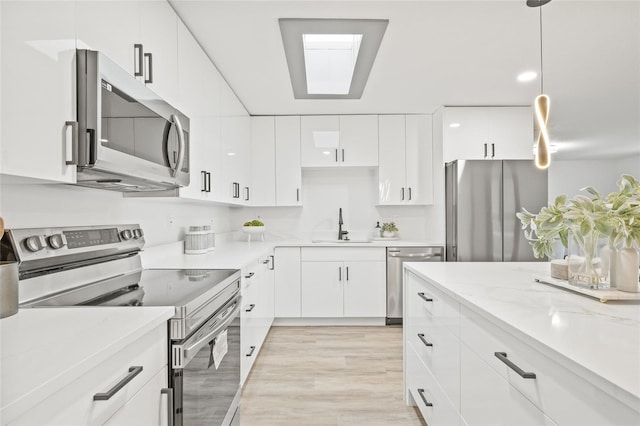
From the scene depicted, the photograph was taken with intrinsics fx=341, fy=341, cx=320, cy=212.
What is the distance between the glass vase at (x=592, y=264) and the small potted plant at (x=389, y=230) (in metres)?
2.70

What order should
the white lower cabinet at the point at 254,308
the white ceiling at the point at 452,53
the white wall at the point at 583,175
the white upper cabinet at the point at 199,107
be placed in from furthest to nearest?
1. the white wall at the point at 583,175
2. the white lower cabinet at the point at 254,308
3. the white upper cabinet at the point at 199,107
4. the white ceiling at the point at 452,53

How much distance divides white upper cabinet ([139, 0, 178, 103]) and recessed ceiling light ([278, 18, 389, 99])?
63 cm

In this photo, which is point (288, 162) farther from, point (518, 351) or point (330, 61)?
point (518, 351)

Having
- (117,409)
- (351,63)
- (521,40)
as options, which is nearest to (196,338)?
(117,409)

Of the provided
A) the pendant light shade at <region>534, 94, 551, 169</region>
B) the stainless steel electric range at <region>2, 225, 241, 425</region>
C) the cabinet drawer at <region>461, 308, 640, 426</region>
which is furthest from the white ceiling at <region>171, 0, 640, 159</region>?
the cabinet drawer at <region>461, 308, 640, 426</region>

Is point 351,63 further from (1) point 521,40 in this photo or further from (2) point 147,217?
(2) point 147,217

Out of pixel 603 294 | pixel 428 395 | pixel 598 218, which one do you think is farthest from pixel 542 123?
pixel 428 395

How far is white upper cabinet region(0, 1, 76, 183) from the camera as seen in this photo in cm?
88

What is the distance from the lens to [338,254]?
3729 millimetres

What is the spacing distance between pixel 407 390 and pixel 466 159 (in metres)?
2.46

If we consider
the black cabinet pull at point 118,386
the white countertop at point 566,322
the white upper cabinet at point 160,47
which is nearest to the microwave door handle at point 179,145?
the white upper cabinet at point 160,47

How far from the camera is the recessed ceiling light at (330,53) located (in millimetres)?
2062

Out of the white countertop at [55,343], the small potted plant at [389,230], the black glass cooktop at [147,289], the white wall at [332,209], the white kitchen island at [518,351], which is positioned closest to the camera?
the white countertop at [55,343]

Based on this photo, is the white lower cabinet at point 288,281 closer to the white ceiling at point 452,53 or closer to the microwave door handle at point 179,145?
the white ceiling at point 452,53
